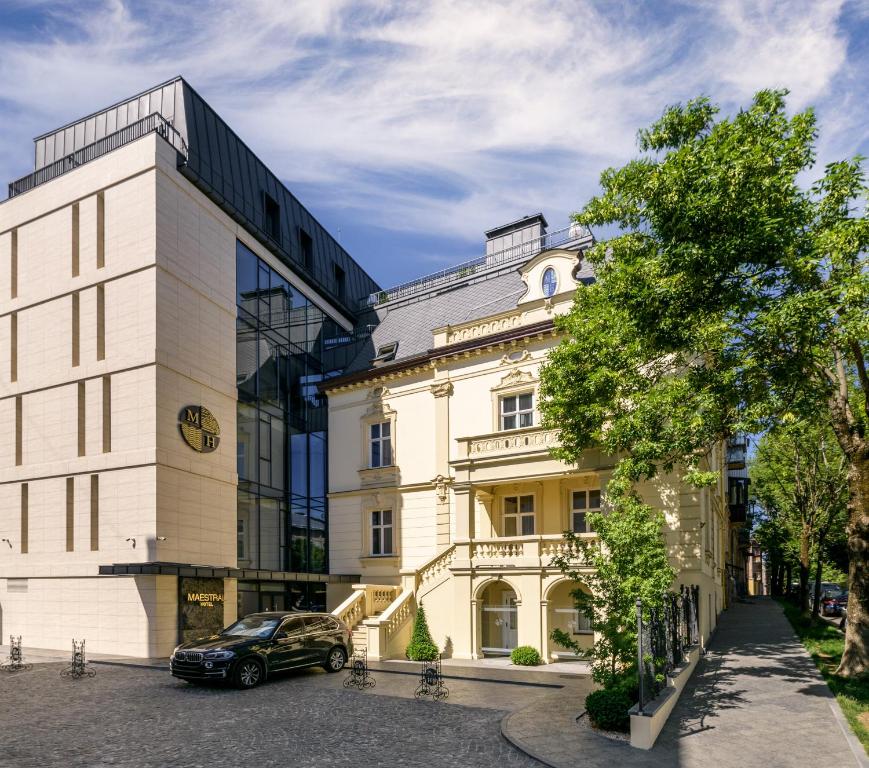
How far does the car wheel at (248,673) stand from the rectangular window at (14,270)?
19.8m

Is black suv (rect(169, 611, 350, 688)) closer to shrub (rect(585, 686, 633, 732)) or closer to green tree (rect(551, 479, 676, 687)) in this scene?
green tree (rect(551, 479, 676, 687))

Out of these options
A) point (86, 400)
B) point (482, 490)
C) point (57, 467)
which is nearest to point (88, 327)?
point (86, 400)

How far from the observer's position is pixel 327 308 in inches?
1421

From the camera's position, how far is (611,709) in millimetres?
12805

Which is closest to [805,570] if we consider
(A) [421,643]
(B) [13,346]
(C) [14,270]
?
(A) [421,643]

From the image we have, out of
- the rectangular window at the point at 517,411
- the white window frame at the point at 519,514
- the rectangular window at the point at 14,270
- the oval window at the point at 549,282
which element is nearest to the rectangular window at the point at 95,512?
the rectangular window at the point at 14,270

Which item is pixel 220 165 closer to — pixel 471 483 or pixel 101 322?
pixel 101 322

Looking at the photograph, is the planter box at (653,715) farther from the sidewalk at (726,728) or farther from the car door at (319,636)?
the car door at (319,636)

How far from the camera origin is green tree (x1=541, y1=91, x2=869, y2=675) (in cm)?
1545

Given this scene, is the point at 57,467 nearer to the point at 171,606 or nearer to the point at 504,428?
the point at 171,606

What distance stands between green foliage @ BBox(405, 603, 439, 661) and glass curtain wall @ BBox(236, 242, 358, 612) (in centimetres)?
651

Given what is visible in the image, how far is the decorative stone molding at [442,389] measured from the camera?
95.5 feet

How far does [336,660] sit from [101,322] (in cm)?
1517

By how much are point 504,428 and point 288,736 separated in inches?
639
